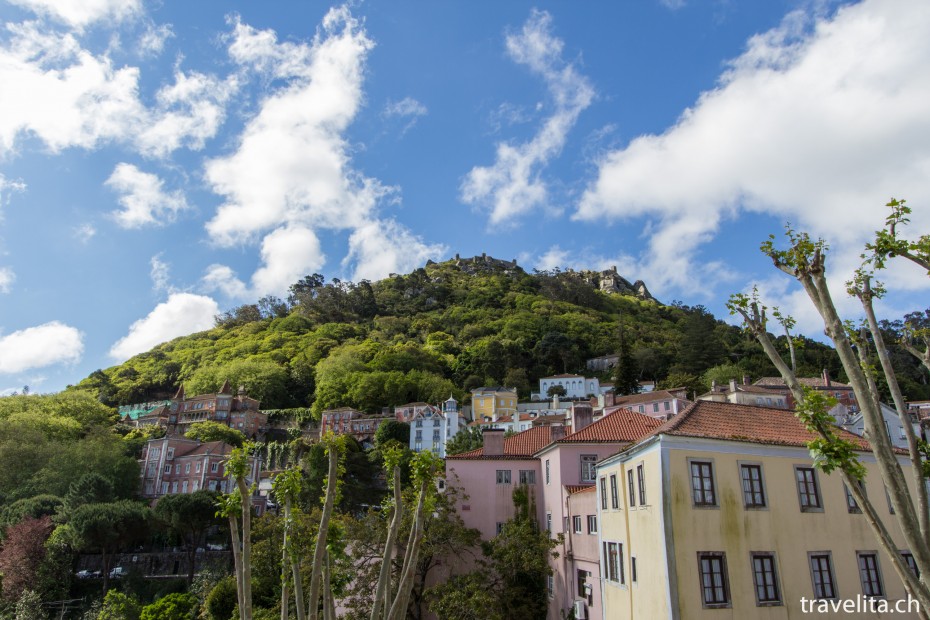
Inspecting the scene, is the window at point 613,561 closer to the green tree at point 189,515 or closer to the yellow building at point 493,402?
the green tree at point 189,515

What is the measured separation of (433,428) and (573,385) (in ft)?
87.5

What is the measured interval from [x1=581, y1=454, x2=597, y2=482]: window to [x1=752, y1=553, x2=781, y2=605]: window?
34.4 feet

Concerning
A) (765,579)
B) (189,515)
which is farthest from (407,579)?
(189,515)

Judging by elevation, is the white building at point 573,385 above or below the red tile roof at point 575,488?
above

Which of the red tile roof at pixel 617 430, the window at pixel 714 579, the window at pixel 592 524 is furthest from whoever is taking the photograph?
the red tile roof at pixel 617 430

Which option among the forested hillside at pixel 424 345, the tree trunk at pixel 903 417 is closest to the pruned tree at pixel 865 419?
the tree trunk at pixel 903 417

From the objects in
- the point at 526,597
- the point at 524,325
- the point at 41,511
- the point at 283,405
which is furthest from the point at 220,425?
the point at 526,597

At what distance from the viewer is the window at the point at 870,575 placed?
697 inches

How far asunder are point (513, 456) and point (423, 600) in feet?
Result: 27.2

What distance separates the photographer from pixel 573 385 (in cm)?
9250

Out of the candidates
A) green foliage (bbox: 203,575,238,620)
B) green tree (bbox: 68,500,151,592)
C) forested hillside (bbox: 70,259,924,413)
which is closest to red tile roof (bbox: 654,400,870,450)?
green foliage (bbox: 203,575,238,620)

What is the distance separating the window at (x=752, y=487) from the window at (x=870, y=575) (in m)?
3.66

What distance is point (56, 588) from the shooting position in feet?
139

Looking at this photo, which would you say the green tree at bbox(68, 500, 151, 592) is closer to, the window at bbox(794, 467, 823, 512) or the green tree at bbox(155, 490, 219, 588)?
the green tree at bbox(155, 490, 219, 588)
